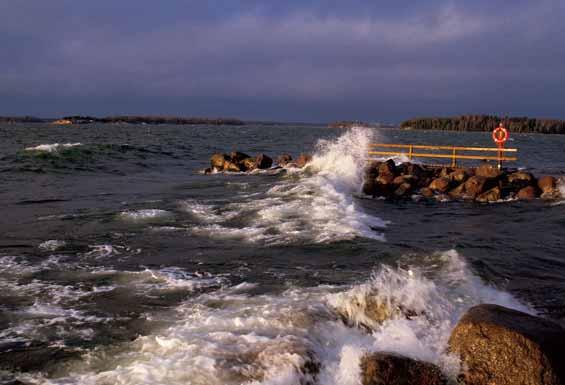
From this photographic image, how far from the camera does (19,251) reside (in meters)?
10.4

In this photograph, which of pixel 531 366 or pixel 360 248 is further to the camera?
pixel 360 248

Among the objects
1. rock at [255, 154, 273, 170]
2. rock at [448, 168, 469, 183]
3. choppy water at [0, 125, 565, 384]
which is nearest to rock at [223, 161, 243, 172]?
rock at [255, 154, 273, 170]

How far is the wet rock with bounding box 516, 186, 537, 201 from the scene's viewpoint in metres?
19.9

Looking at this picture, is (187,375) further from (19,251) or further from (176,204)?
(176,204)

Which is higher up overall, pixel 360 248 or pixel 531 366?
pixel 531 366

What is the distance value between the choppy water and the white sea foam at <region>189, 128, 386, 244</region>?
0.30ft

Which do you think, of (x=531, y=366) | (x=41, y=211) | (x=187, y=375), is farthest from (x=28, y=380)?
(x=41, y=211)

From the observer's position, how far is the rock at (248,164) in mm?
30181

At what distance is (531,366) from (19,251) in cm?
964

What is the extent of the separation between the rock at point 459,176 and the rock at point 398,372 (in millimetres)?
18131

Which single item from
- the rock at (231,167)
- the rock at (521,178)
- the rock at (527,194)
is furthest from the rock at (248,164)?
the rock at (527,194)

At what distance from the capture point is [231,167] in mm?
29953

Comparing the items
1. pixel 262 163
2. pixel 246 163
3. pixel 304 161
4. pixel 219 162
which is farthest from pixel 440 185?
pixel 219 162

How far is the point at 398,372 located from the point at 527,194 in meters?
17.6
